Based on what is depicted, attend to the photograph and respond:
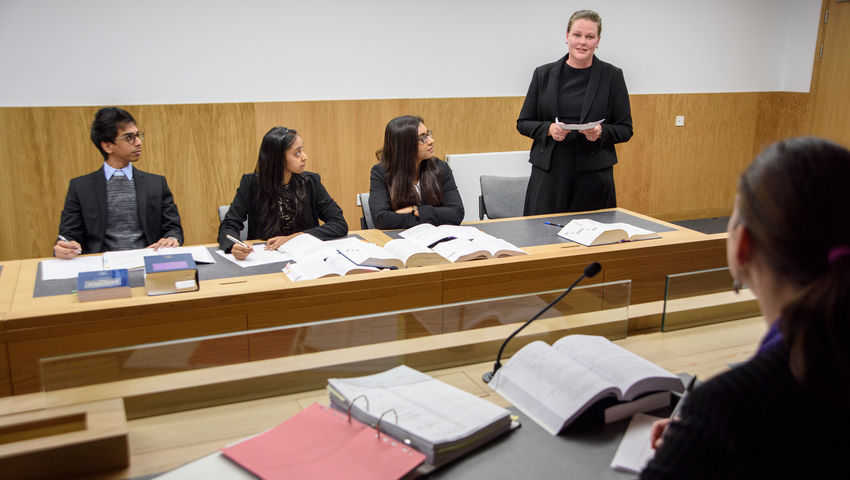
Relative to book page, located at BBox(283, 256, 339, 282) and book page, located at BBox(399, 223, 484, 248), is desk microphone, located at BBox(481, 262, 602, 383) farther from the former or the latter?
book page, located at BBox(399, 223, 484, 248)

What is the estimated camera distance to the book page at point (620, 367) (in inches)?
58.0

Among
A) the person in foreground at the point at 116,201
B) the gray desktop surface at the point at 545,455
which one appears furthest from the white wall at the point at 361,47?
the gray desktop surface at the point at 545,455

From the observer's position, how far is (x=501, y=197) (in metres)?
4.15

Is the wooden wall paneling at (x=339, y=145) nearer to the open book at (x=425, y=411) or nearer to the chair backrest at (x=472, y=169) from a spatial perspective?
the chair backrest at (x=472, y=169)

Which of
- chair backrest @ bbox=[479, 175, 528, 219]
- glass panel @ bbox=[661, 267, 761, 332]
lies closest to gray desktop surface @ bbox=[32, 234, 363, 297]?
glass panel @ bbox=[661, 267, 761, 332]

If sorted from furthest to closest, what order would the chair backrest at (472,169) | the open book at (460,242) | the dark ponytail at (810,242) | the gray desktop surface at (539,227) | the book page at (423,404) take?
1. the chair backrest at (472,169)
2. the gray desktop surface at (539,227)
3. the open book at (460,242)
4. the book page at (423,404)
5. the dark ponytail at (810,242)

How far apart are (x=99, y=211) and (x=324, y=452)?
2.43 metres

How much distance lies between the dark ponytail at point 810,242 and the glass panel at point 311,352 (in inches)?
38.0

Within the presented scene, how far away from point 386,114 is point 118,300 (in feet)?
11.6

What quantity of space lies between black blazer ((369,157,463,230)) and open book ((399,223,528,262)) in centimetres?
14

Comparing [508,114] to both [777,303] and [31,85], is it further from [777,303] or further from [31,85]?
[777,303]

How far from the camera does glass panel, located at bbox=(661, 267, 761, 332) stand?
80.0 inches

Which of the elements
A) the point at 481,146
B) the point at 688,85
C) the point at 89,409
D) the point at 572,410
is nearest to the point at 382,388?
the point at 572,410

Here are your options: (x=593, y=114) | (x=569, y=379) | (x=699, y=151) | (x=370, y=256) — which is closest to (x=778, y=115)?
(x=699, y=151)
